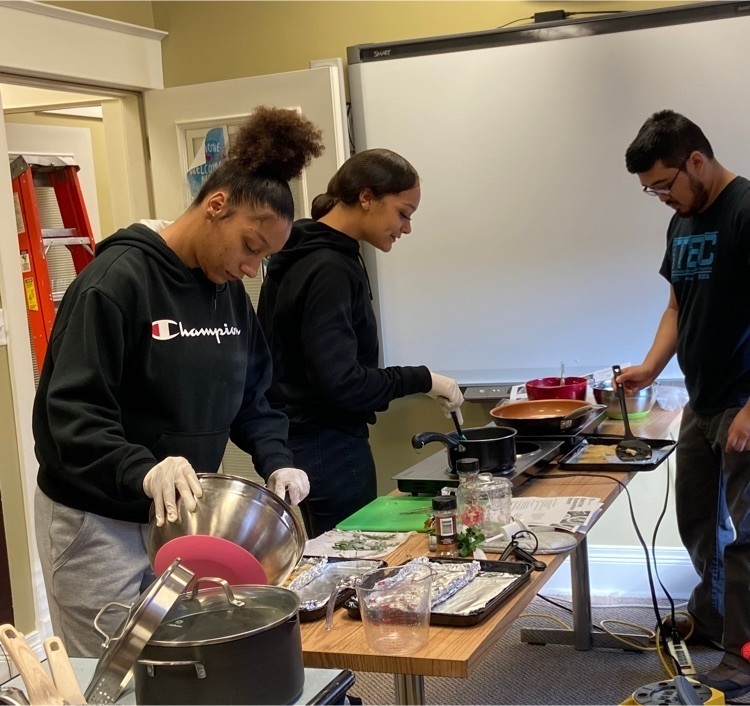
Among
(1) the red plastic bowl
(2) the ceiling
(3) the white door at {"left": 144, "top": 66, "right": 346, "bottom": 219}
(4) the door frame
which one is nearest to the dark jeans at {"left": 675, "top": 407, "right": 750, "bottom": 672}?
(1) the red plastic bowl

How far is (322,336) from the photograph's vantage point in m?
2.15

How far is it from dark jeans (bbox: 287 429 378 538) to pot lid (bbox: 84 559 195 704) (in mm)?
1110

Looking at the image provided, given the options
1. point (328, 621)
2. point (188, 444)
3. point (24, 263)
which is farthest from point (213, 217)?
point (24, 263)

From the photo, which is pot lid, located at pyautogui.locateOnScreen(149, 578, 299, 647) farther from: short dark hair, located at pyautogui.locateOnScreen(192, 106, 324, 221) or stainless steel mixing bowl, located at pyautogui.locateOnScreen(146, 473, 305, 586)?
short dark hair, located at pyautogui.locateOnScreen(192, 106, 324, 221)

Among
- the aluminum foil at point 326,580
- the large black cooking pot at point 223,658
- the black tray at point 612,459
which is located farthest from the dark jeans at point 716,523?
the large black cooking pot at point 223,658

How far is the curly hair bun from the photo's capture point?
1.75 meters

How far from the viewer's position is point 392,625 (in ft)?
4.57

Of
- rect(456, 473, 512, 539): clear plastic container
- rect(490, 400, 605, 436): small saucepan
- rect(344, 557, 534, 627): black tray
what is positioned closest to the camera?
rect(344, 557, 534, 627): black tray

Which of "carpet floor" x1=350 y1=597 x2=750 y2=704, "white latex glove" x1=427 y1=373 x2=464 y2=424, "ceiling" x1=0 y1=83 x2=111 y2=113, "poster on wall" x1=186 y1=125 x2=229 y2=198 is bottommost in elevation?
"carpet floor" x1=350 y1=597 x2=750 y2=704

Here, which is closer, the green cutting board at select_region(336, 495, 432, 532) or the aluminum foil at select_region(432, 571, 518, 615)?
A: the aluminum foil at select_region(432, 571, 518, 615)

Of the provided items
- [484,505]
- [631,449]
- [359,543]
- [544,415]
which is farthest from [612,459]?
[359,543]

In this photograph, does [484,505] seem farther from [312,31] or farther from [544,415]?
[312,31]

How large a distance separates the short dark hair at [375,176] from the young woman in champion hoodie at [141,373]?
1.39ft

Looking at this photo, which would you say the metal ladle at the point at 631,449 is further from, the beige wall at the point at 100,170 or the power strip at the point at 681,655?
the beige wall at the point at 100,170
